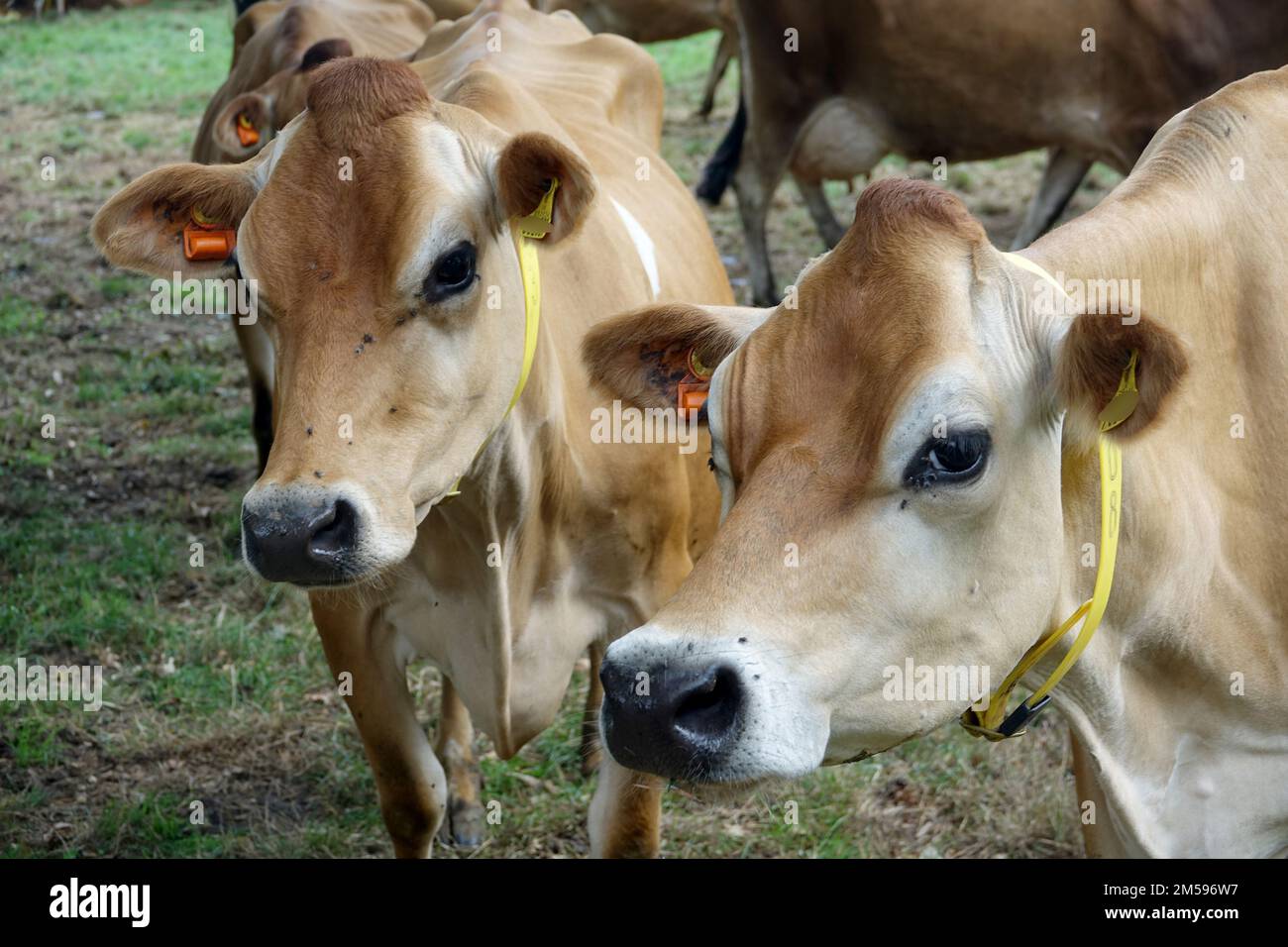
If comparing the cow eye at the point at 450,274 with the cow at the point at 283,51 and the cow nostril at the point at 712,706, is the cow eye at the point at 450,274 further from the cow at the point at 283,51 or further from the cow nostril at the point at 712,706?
the cow at the point at 283,51

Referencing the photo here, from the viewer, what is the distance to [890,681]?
260 centimetres

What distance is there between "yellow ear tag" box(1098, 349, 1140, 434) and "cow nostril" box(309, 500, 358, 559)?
1.48m

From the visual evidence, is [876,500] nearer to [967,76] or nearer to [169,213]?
[169,213]

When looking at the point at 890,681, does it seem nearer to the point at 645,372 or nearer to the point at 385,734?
the point at 645,372

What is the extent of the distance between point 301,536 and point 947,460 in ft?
4.27

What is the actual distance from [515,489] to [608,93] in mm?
2242

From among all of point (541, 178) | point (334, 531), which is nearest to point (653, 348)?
point (541, 178)

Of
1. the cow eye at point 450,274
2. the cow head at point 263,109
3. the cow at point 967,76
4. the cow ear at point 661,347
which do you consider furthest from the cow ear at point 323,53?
the cow at point 967,76

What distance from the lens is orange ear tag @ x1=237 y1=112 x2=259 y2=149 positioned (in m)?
5.99

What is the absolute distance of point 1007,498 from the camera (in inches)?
103

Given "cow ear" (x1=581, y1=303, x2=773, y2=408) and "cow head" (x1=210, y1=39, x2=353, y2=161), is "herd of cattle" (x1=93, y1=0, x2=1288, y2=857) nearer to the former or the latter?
"cow ear" (x1=581, y1=303, x2=773, y2=408)

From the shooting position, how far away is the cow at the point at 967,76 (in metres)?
8.05

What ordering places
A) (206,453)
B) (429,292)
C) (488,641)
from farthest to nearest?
(206,453) → (488,641) → (429,292)
